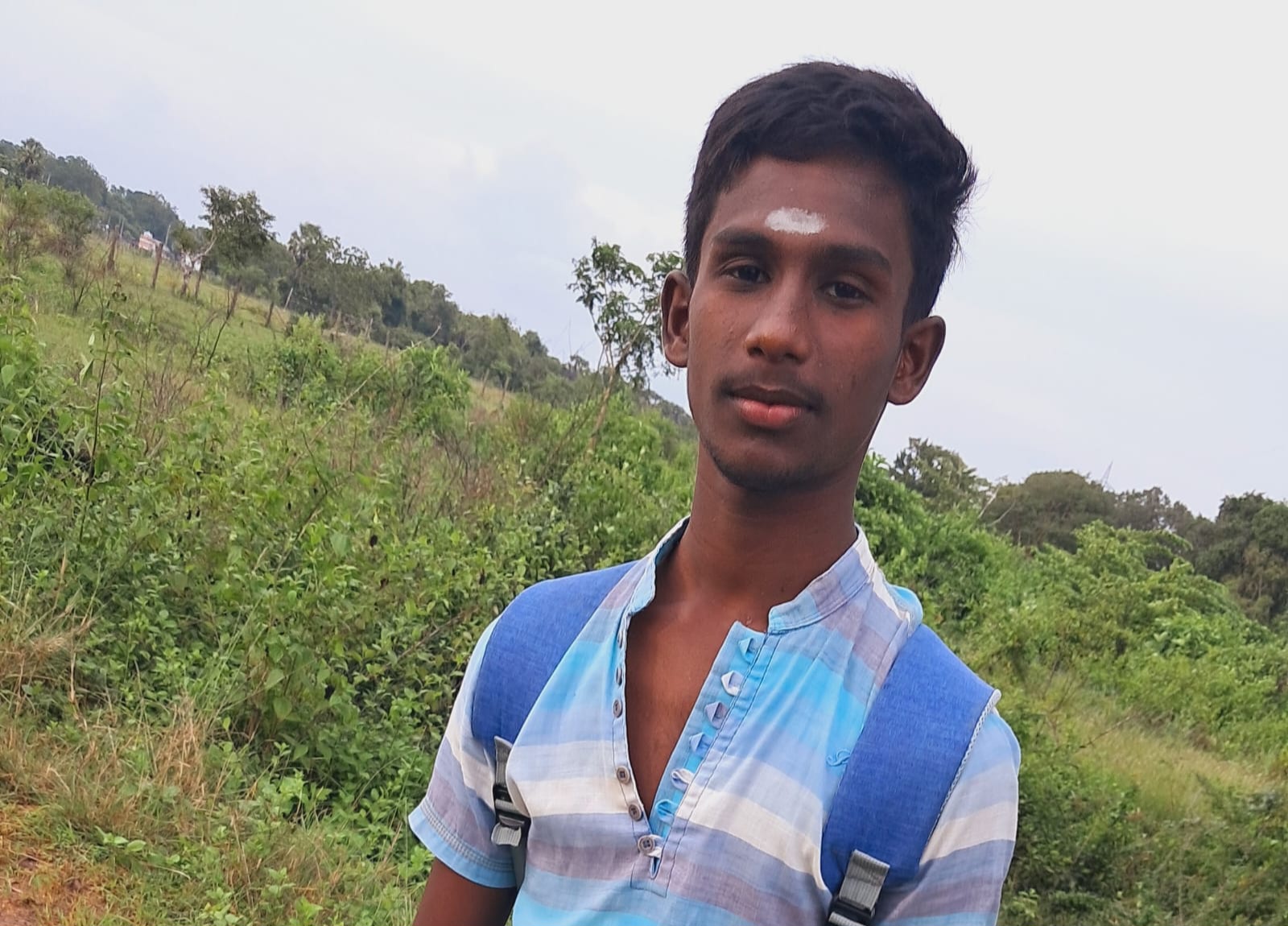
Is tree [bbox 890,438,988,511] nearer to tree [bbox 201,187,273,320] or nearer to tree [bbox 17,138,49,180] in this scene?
tree [bbox 201,187,273,320]

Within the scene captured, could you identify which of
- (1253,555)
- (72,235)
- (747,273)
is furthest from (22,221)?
(1253,555)

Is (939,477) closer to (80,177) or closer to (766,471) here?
(766,471)

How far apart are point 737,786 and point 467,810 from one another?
337mm

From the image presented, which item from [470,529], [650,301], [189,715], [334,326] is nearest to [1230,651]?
[650,301]

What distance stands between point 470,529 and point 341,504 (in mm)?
1483

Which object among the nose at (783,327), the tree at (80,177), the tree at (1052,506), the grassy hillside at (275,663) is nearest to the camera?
the nose at (783,327)

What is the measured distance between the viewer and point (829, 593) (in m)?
0.97

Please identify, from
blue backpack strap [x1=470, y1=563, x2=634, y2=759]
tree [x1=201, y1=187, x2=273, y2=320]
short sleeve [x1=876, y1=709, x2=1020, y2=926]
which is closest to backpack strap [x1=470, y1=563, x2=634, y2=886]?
blue backpack strap [x1=470, y1=563, x2=634, y2=759]

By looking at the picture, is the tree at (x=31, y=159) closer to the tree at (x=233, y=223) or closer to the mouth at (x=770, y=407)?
the tree at (x=233, y=223)

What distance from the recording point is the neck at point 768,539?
1000 millimetres

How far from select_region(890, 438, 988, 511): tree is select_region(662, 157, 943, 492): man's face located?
10.8 meters

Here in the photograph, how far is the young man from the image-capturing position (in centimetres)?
84

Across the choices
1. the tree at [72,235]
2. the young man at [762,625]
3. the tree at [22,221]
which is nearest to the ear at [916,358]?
the young man at [762,625]

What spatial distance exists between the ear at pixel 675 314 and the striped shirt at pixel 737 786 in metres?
0.27
